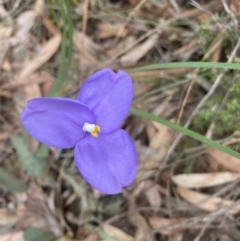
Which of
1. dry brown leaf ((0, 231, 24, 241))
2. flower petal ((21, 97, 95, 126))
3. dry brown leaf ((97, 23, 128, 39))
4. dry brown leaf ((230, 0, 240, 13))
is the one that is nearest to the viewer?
flower petal ((21, 97, 95, 126))

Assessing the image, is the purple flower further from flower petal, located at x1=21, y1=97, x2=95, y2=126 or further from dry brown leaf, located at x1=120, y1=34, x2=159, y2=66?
dry brown leaf, located at x1=120, y1=34, x2=159, y2=66

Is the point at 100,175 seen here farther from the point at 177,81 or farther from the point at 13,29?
the point at 13,29

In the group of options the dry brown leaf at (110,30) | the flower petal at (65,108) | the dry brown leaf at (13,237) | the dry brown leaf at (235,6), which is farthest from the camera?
the dry brown leaf at (110,30)

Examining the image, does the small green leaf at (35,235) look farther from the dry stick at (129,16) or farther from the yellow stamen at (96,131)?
the dry stick at (129,16)

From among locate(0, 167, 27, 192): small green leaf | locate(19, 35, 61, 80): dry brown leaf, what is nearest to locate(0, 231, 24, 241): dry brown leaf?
locate(0, 167, 27, 192): small green leaf

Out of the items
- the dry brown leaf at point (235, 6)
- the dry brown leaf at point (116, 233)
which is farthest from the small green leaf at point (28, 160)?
the dry brown leaf at point (235, 6)

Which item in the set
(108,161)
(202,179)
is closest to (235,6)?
(202,179)
